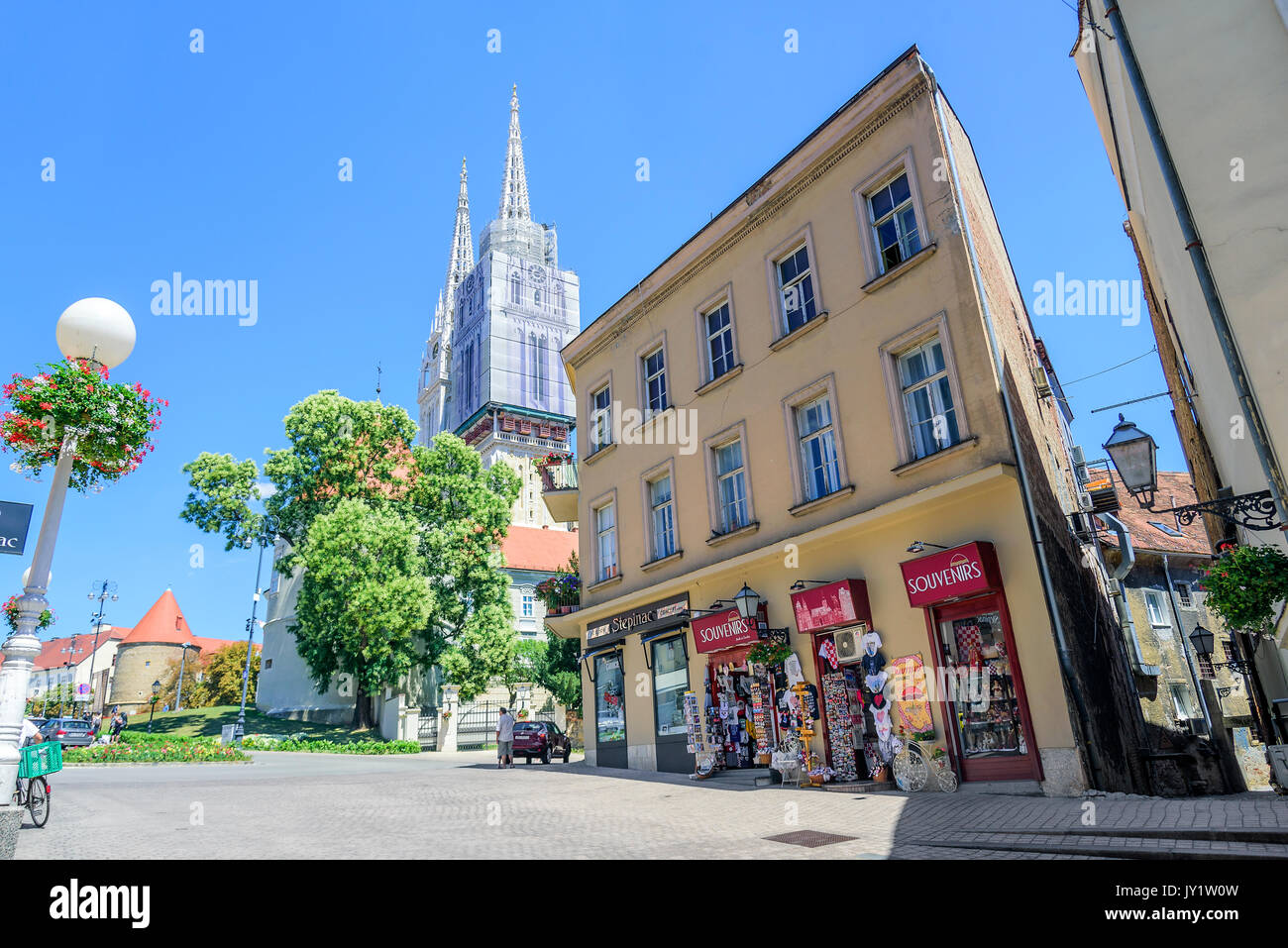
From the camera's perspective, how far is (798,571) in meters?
14.1

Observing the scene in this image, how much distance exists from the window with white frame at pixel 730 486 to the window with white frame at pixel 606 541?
3.94 meters

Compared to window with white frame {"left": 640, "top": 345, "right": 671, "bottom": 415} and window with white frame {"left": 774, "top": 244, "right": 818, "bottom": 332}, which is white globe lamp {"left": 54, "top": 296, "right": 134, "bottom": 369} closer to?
window with white frame {"left": 774, "top": 244, "right": 818, "bottom": 332}

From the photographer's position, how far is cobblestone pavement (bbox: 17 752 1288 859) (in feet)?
21.8

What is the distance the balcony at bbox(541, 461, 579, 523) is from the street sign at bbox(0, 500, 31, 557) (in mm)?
15933

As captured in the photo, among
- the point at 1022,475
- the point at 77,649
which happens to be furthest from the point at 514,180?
the point at 1022,475

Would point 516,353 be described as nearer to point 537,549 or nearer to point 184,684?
point 537,549

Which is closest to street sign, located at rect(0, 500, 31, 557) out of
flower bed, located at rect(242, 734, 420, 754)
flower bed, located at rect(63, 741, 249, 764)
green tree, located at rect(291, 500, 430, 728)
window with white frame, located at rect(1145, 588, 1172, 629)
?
flower bed, located at rect(63, 741, 249, 764)

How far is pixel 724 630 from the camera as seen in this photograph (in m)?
14.8

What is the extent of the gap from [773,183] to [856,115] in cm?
229

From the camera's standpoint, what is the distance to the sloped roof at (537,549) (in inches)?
2188

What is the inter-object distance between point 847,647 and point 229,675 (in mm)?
68278

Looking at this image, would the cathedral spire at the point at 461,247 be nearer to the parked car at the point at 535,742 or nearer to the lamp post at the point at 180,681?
the lamp post at the point at 180,681
